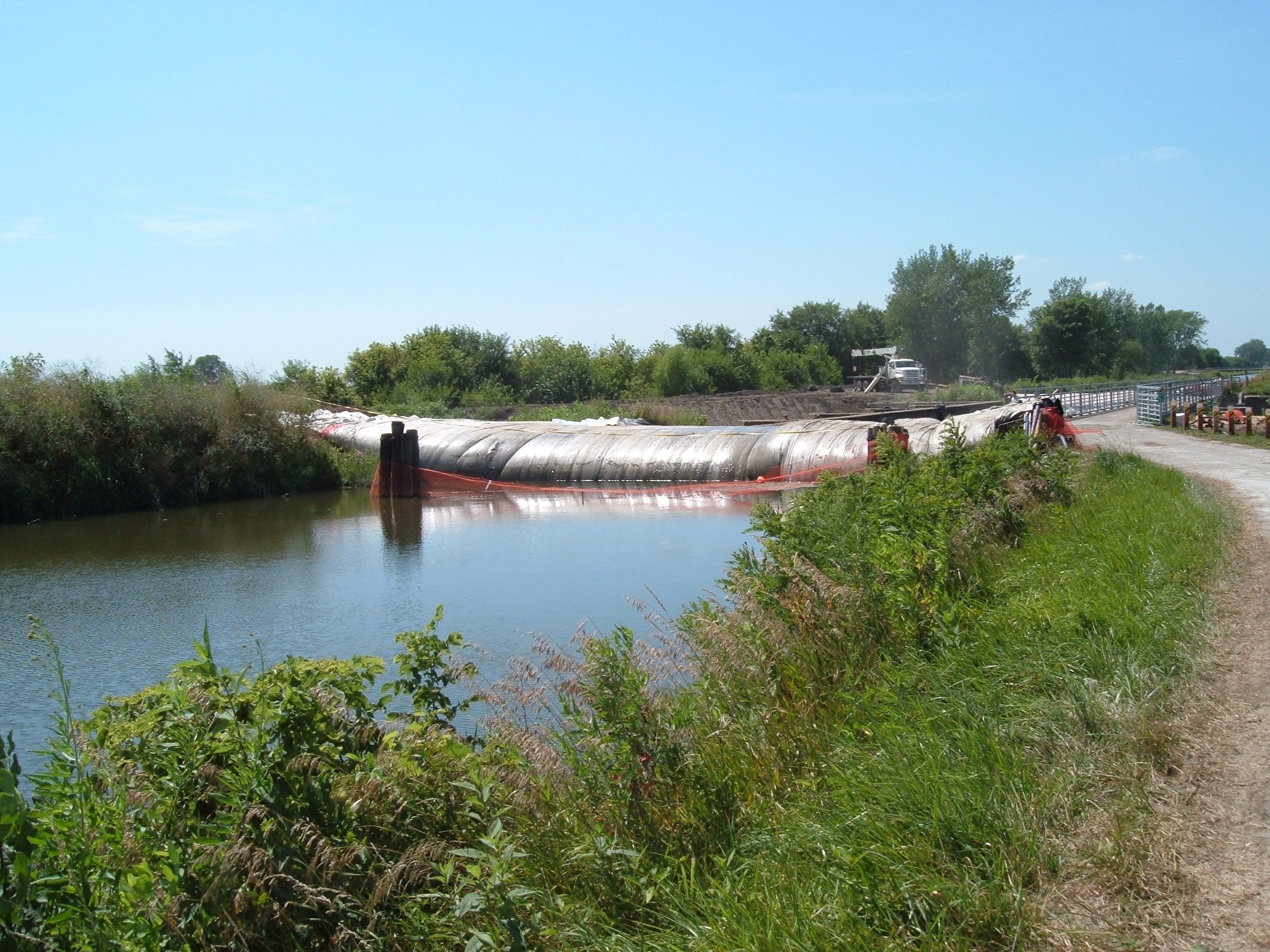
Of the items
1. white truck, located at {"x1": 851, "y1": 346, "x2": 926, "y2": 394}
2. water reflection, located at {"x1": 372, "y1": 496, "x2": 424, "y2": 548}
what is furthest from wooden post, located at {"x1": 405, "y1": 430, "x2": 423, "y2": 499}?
white truck, located at {"x1": 851, "y1": 346, "x2": 926, "y2": 394}

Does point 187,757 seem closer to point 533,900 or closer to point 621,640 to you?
point 533,900

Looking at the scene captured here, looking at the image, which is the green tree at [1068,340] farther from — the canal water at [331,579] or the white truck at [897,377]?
the canal water at [331,579]

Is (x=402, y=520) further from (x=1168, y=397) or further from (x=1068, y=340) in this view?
(x=1068, y=340)

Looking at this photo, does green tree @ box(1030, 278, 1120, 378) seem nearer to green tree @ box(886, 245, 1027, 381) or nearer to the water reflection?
green tree @ box(886, 245, 1027, 381)

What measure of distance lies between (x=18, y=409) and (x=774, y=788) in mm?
23031

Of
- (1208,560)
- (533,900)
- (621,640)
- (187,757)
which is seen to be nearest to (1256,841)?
(533,900)

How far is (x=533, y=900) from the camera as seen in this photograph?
13.2ft

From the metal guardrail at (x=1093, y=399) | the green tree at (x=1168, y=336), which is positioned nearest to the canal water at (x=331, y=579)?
the metal guardrail at (x=1093, y=399)

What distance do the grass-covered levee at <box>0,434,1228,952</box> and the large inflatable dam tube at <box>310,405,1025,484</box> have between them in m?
15.2

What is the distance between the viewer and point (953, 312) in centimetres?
8969

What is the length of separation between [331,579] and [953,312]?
83.5m

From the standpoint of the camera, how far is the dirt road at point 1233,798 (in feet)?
10.2

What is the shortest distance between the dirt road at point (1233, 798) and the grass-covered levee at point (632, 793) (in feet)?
0.76

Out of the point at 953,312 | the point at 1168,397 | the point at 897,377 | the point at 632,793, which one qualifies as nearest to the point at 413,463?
→ the point at 632,793
